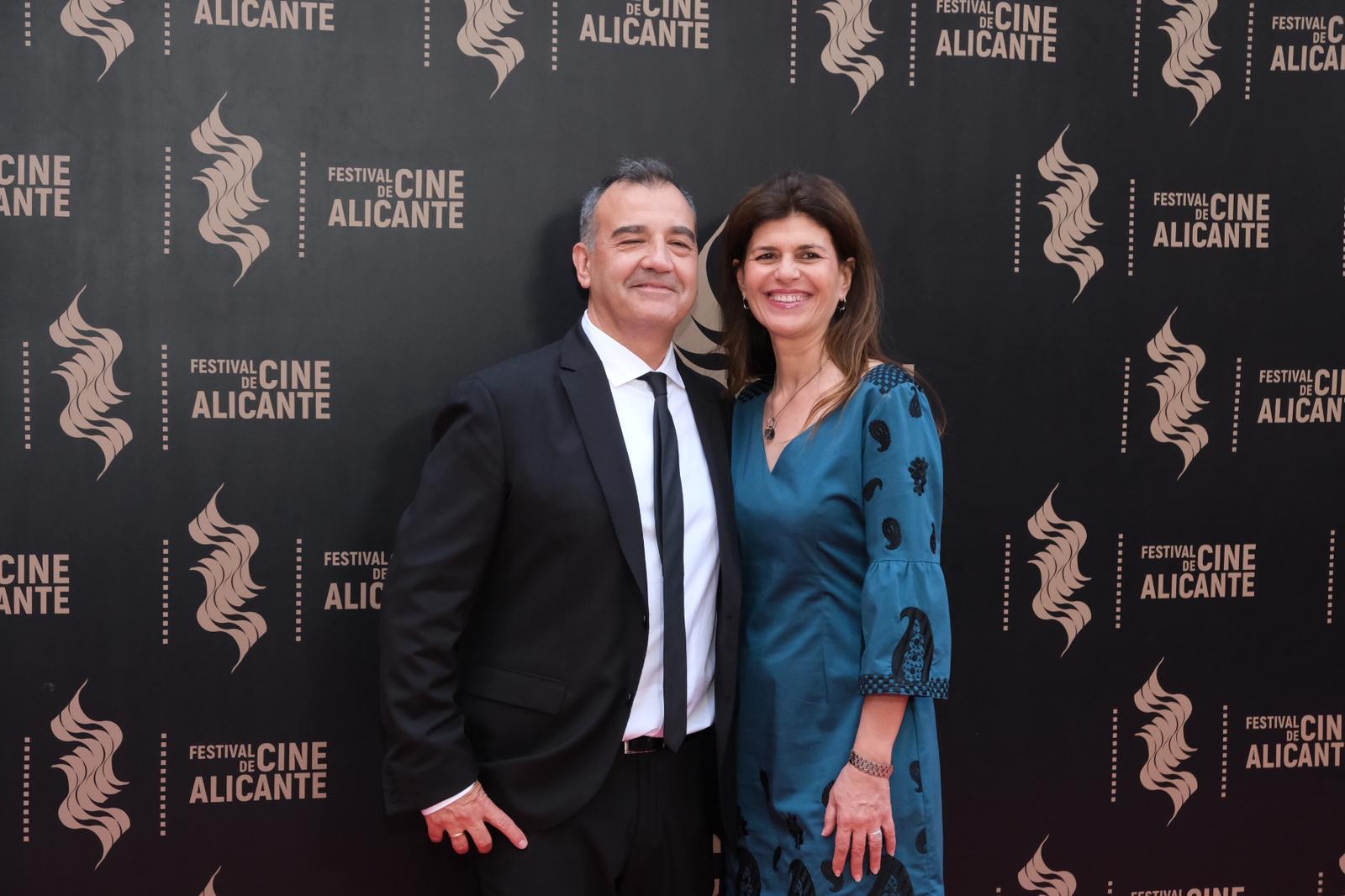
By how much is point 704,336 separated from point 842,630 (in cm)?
89

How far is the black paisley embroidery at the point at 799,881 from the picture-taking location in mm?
1875

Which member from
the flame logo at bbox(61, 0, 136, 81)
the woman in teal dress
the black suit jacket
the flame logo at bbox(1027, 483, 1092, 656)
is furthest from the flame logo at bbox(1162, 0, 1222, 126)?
the flame logo at bbox(61, 0, 136, 81)

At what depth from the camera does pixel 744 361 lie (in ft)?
7.41

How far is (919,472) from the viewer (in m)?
1.84

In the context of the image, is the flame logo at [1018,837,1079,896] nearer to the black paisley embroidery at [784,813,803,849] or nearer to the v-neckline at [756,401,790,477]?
the black paisley embroidery at [784,813,803,849]

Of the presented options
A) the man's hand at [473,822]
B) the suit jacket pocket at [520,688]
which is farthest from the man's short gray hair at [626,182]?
the man's hand at [473,822]

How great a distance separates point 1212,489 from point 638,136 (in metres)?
1.72

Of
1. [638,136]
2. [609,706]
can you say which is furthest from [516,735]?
[638,136]

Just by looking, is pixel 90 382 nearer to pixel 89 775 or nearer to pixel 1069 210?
pixel 89 775

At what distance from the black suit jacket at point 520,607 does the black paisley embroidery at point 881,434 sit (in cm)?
42

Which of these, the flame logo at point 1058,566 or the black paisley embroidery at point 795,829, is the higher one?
the flame logo at point 1058,566

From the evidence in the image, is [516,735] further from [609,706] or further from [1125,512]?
[1125,512]

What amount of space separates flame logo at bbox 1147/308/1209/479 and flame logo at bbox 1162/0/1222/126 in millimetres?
561

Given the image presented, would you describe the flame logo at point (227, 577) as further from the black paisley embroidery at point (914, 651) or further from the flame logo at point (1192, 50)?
the flame logo at point (1192, 50)
